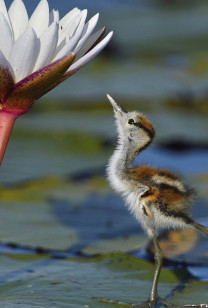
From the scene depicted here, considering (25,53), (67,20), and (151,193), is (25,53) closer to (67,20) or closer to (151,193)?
(67,20)

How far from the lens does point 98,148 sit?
17.0 ft

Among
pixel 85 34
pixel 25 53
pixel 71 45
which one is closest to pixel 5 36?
pixel 25 53

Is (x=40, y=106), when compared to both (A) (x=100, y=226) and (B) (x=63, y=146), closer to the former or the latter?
(B) (x=63, y=146)

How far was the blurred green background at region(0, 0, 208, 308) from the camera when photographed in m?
3.24

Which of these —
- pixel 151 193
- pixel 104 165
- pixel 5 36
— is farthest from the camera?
pixel 104 165

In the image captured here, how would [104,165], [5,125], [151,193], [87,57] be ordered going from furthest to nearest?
[104,165] → [151,193] → [5,125] → [87,57]

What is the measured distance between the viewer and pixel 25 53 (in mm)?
2426

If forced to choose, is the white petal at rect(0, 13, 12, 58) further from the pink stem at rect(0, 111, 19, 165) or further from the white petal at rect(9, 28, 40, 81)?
the pink stem at rect(0, 111, 19, 165)

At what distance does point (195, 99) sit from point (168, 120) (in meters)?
0.42

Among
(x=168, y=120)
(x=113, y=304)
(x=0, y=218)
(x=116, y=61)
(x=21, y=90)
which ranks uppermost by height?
(x=116, y=61)

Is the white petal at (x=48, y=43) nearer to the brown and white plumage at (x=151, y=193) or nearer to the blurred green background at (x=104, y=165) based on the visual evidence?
the brown and white plumage at (x=151, y=193)

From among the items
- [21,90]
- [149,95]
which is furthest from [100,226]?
[149,95]

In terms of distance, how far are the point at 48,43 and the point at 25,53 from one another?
0.28 feet

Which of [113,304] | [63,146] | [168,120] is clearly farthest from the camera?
[168,120]
